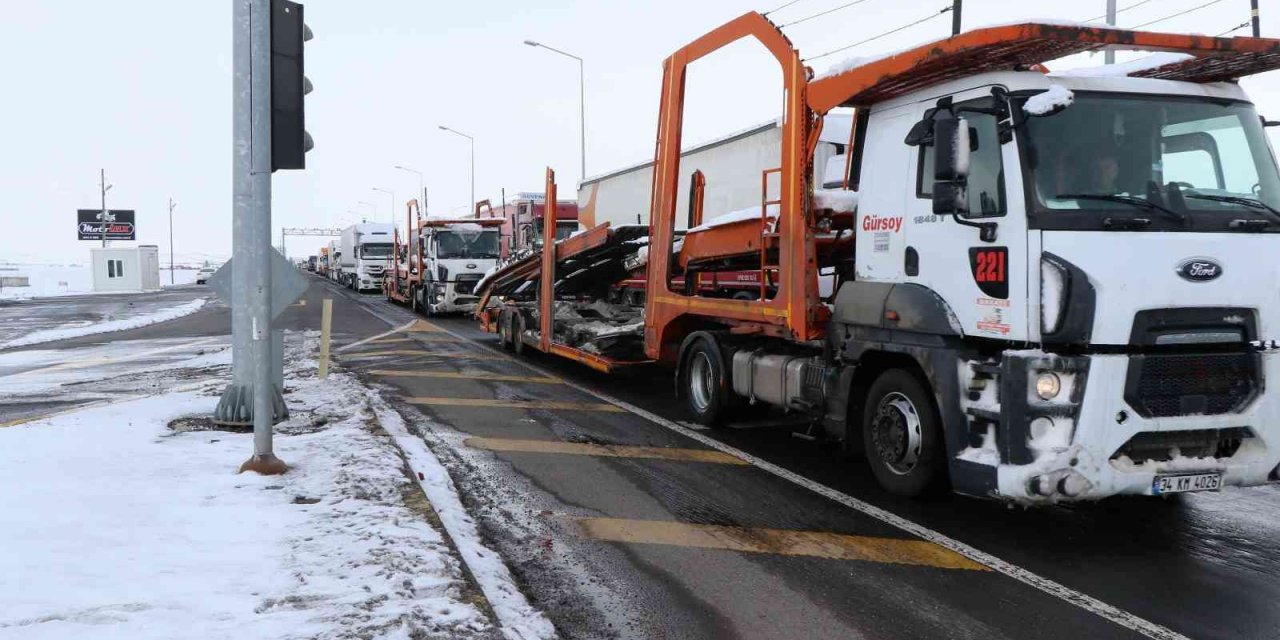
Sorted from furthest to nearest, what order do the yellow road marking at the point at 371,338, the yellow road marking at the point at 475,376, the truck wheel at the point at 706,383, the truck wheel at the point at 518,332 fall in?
the yellow road marking at the point at 371,338 < the truck wheel at the point at 518,332 < the yellow road marking at the point at 475,376 < the truck wheel at the point at 706,383

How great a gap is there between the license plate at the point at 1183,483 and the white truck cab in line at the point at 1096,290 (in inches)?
0.4

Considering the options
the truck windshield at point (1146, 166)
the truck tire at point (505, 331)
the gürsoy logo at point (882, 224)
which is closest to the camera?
the truck windshield at point (1146, 166)

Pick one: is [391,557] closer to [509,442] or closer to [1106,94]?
[509,442]

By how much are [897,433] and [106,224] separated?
73.4 metres

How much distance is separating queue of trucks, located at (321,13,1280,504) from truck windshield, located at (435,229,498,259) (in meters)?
18.8

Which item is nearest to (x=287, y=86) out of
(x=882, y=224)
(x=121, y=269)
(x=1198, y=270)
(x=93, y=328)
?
(x=882, y=224)

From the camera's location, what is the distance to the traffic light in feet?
19.7

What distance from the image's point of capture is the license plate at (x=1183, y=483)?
4.86 m

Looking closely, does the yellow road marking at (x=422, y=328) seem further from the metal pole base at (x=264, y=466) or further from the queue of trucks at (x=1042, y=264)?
the queue of trucks at (x=1042, y=264)

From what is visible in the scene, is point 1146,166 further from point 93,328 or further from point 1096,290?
point 93,328

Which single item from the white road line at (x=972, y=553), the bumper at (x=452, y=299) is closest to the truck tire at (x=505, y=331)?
the white road line at (x=972, y=553)

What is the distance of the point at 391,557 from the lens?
446 cm

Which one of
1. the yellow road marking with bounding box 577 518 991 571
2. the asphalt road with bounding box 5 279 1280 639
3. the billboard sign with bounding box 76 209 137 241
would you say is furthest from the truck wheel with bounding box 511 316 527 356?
the billboard sign with bounding box 76 209 137 241

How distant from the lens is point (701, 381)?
9055mm
